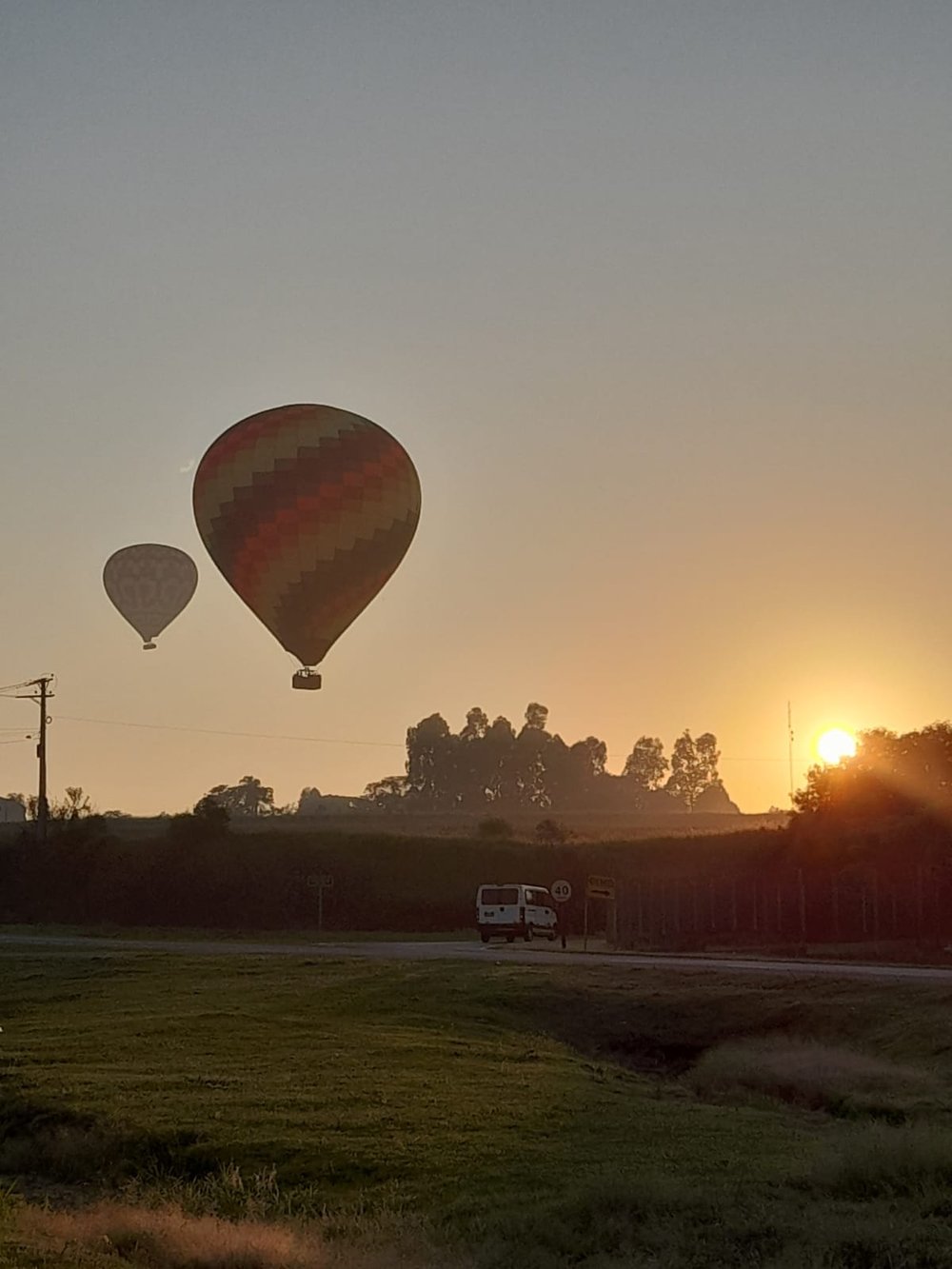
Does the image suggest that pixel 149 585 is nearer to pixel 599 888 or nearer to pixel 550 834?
pixel 599 888

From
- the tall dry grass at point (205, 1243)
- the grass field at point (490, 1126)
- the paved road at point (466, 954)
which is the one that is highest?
the paved road at point (466, 954)

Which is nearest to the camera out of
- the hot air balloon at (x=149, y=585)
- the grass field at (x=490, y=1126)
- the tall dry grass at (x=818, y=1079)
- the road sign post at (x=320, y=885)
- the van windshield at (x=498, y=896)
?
the grass field at (x=490, y=1126)

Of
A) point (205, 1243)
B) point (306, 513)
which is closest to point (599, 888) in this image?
point (306, 513)

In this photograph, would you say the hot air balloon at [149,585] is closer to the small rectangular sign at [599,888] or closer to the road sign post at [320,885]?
the road sign post at [320,885]

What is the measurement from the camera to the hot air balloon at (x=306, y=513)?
46250mm

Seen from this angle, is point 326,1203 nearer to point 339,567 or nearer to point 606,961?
point 606,961

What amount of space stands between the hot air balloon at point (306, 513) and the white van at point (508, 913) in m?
16.9

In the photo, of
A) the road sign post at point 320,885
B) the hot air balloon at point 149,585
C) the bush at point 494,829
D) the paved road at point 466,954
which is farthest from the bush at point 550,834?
the hot air balloon at point 149,585

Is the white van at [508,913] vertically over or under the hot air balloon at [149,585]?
under

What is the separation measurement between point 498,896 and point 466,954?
11776mm

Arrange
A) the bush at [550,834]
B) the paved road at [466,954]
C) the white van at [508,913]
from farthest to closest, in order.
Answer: the bush at [550,834] → the white van at [508,913] → the paved road at [466,954]

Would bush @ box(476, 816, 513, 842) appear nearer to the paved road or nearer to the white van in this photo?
the paved road

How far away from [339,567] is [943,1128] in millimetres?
29537

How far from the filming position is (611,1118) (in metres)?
22.3
